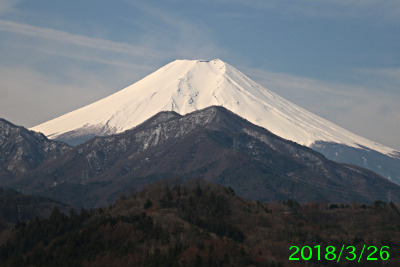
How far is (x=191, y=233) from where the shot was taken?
95.2 metres

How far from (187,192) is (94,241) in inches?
1274

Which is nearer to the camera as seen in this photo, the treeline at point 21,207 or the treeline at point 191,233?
the treeline at point 191,233

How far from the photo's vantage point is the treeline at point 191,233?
85688 millimetres

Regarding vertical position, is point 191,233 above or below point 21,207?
below

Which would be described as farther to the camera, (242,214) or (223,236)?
(242,214)

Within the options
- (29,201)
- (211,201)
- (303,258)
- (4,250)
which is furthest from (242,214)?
(29,201)

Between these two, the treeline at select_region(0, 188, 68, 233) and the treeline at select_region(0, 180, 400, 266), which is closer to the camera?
the treeline at select_region(0, 180, 400, 266)

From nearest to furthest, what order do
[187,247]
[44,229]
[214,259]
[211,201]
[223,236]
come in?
[214,259] < [187,247] < [223,236] < [44,229] < [211,201]

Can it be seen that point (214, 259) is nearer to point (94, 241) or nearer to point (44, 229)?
point (94, 241)

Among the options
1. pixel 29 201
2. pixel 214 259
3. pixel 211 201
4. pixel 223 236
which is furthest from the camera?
pixel 29 201

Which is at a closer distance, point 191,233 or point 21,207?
point 191,233

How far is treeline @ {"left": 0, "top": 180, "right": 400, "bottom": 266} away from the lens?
85688 mm

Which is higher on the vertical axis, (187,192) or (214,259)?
(187,192)

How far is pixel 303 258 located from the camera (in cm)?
9262
